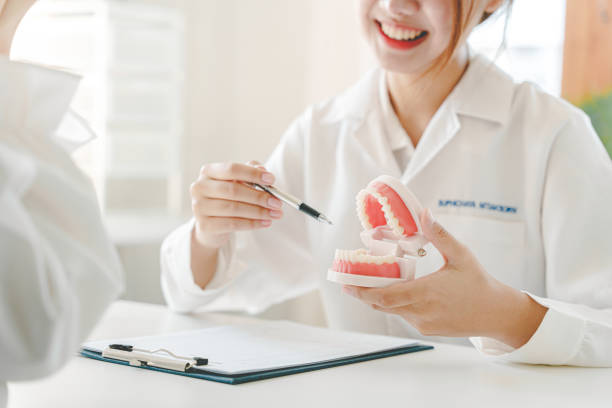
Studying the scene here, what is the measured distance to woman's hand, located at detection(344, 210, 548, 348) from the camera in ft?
2.77

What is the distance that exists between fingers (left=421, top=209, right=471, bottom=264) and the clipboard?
18 cm

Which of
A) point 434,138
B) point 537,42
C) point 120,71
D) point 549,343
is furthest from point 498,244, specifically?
point 120,71

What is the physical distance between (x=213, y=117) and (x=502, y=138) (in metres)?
2.19

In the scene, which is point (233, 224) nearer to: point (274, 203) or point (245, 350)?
point (274, 203)

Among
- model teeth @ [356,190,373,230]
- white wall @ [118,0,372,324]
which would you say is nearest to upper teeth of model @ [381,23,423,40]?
model teeth @ [356,190,373,230]

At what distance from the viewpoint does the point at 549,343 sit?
915 millimetres

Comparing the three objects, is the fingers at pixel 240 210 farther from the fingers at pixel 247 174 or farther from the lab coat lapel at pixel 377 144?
the lab coat lapel at pixel 377 144

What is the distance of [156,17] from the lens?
111 inches

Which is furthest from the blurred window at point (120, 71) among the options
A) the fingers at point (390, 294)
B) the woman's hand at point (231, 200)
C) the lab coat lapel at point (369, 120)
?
the fingers at point (390, 294)

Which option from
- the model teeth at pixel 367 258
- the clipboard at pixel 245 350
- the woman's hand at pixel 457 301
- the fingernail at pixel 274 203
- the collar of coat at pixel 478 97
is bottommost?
the clipboard at pixel 245 350

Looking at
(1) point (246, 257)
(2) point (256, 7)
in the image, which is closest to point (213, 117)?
(2) point (256, 7)

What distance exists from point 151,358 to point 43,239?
0.39 metres

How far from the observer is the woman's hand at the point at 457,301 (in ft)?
2.77

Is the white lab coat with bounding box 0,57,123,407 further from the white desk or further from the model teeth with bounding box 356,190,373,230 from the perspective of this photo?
the model teeth with bounding box 356,190,373,230
